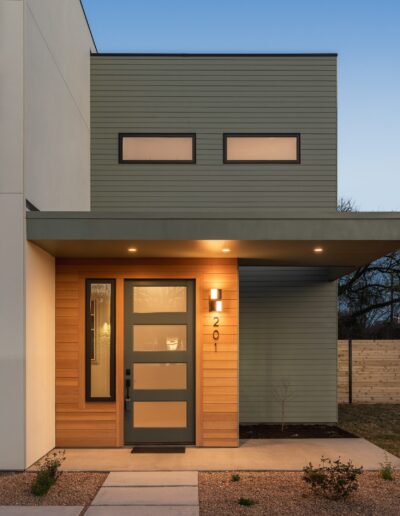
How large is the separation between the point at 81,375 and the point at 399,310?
639 inches

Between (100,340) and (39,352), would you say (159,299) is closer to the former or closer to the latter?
(100,340)

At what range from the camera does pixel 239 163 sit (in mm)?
8586

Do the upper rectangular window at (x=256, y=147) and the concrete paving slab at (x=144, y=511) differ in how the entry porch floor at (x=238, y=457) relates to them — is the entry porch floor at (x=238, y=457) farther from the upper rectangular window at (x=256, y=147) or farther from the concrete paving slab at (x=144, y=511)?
the upper rectangular window at (x=256, y=147)

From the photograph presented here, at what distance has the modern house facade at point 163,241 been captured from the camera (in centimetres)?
553

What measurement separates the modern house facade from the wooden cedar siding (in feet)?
0.06

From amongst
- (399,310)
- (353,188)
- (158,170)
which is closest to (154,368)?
(158,170)

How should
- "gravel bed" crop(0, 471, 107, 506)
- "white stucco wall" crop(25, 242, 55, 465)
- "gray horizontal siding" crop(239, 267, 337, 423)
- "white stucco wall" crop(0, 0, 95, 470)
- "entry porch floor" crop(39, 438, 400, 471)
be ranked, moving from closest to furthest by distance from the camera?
"gravel bed" crop(0, 471, 107, 506) → "white stucco wall" crop(0, 0, 95, 470) → "white stucco wall" crop(25, 242, 55, 465) → "entry porch floor" crop(39, 438, 400, 471) → "gray horizontal siding" crop(239, 267, 337, 423)

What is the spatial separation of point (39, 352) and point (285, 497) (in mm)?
3114

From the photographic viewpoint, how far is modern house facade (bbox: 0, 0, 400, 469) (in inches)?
218

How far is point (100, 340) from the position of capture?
22.0 ft

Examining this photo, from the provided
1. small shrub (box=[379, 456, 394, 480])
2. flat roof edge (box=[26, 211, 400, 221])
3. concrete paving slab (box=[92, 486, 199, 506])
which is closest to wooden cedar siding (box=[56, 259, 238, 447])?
flat roof edge (box=[26, 211, 400, 221])

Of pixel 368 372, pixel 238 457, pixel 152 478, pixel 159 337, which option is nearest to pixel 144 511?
pixel 152 478

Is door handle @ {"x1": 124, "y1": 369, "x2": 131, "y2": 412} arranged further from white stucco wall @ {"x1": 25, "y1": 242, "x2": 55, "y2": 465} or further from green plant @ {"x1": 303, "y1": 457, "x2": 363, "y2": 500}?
green plant @ {"x1": 303, "y1": 457, "x2": 363, "y2": 500}

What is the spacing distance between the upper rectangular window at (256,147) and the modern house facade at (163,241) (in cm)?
3
